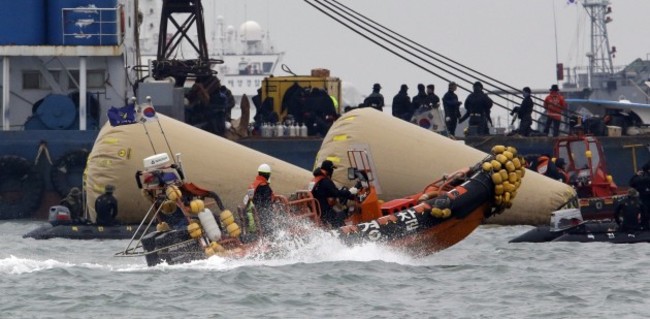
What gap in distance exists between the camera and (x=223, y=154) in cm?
3700

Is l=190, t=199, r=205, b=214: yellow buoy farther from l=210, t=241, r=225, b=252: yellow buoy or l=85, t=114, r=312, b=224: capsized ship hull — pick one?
l=85, t=114, r=312, b=224: capsized ship hull

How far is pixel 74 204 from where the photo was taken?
123 feet

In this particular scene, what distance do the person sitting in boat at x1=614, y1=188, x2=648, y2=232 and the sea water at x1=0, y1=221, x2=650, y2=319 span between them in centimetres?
91

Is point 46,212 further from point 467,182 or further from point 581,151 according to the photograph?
point 467,182

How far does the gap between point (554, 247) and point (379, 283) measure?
6712 mm

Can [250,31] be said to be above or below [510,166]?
above

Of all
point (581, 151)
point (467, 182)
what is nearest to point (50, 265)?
point (467, 182)

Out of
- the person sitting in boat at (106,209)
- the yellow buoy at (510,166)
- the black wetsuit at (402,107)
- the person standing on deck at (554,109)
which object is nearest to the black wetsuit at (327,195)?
the yellow buoy at (510,166)

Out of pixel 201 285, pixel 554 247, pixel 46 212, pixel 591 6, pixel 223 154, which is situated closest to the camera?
pixel 201 285

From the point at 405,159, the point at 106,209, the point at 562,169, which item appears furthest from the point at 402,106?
the point at 106,209

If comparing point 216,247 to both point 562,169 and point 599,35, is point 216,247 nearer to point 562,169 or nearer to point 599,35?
point 562,169

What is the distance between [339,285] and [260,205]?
10.1 ft

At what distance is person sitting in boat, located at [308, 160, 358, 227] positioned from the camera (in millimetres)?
28672

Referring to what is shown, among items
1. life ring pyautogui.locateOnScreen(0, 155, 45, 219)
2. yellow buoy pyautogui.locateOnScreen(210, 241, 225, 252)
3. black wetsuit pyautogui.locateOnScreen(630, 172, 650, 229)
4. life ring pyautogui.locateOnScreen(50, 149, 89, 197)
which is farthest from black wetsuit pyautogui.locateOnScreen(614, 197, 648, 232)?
life ring pyautogui.locateOnScreen(0, 155, 45, 219)
